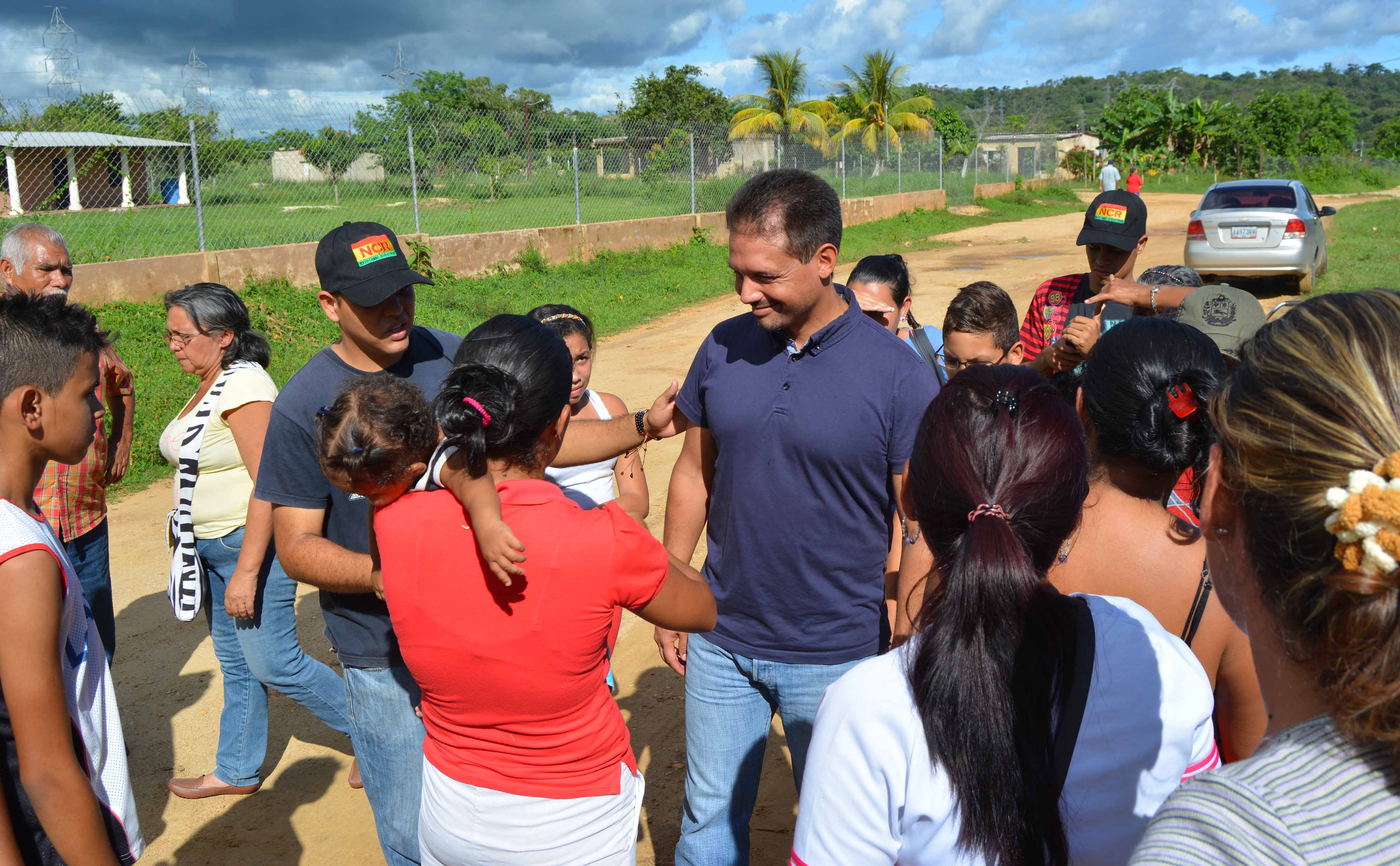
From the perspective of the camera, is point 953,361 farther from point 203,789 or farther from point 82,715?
point 203,789

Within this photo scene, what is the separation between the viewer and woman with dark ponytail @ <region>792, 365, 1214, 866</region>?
1.37m

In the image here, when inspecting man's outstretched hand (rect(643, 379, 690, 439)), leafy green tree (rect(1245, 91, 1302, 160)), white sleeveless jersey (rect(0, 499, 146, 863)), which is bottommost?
white sleeveless jersey (rect(0, 499, 146, 863))

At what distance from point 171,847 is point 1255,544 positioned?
13.2 ft

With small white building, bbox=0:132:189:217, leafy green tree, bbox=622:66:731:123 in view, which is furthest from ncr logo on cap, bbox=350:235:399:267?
leafy green tree, bbox=622:66:731:123

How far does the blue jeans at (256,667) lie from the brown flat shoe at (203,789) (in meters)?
0.03

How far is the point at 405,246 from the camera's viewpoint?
13000mm

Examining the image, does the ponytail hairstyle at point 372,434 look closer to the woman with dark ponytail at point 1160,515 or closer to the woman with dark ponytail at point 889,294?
the woman with dark ponytail at point 1160,515

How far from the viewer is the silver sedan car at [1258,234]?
13.3 m

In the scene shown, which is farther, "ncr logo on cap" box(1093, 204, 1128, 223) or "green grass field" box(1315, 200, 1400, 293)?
"green grass field" box(1315, 200, 1400, 293)

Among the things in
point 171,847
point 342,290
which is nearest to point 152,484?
point 171,847

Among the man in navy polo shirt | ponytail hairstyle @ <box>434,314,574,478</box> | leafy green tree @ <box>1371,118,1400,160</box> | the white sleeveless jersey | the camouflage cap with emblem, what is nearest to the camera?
the white sleeveless jersey

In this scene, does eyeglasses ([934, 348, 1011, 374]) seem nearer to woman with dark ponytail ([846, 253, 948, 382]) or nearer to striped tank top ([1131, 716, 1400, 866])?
woman with dark ponytail ([846, 253, 948, 382])

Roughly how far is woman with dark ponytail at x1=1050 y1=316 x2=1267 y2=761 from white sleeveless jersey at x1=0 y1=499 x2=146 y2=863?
2.04 metres

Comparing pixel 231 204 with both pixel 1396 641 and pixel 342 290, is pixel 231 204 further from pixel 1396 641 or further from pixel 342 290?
pixel 1396 641
